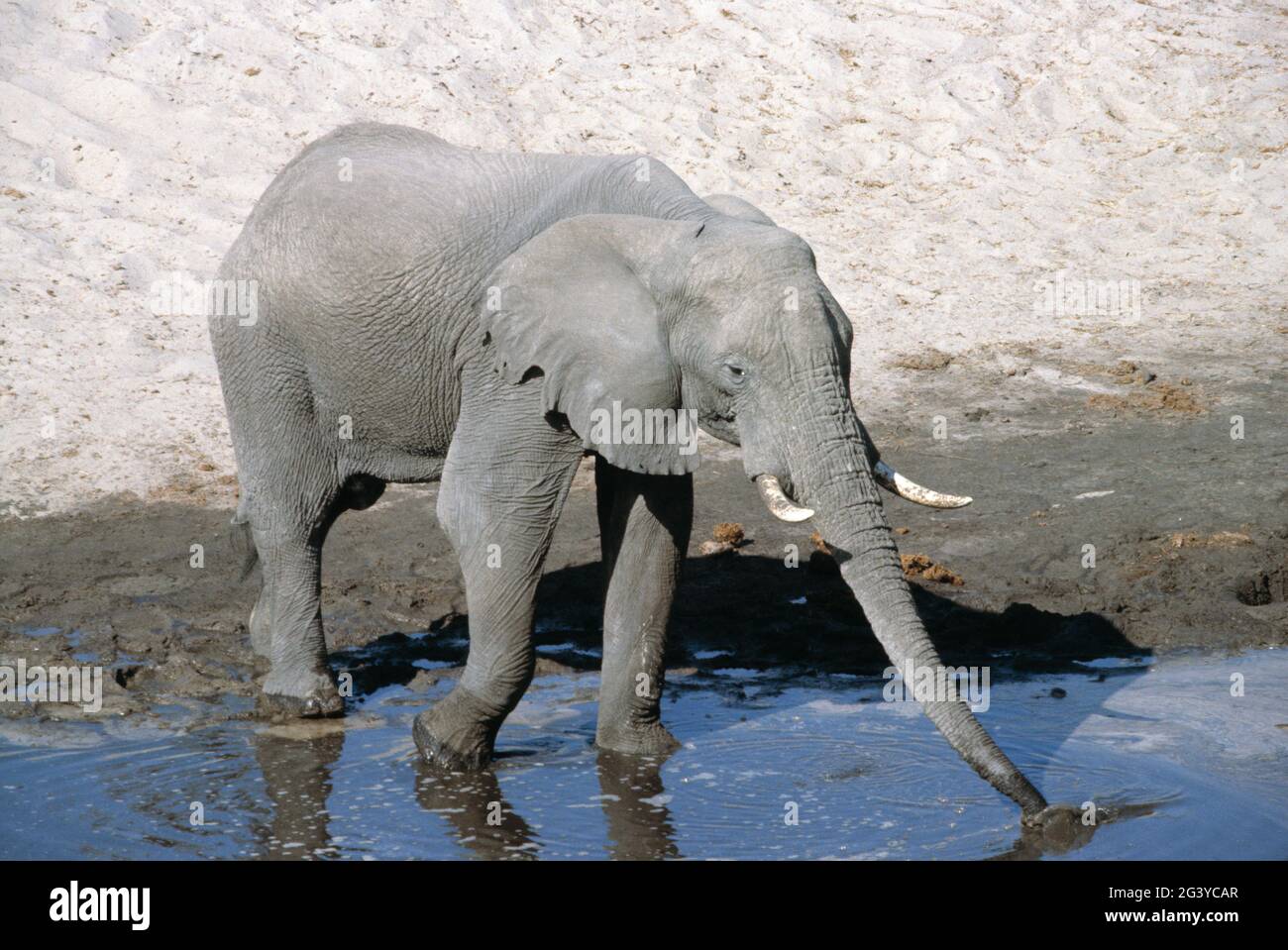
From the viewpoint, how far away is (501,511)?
263 inches

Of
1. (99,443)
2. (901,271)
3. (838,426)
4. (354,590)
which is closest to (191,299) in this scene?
(99,443)

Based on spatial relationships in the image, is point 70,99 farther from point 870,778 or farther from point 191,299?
point 870,778

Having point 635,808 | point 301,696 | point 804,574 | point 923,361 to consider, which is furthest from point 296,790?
point 923,361

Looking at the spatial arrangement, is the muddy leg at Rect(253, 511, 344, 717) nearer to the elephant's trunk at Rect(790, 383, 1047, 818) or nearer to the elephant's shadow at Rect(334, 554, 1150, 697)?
the elephant's shadow at Rect(334, 554, 1150, 697)

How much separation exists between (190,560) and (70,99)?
20.3ft

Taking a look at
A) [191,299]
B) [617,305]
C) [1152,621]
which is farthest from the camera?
[191,299]

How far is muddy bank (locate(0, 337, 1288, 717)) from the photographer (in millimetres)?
8773

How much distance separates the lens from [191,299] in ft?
42.2

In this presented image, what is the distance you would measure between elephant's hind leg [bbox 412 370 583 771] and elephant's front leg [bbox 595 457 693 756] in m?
0.41

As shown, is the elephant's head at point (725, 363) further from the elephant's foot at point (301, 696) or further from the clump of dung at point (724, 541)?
the clump of dung at point (724, 541)

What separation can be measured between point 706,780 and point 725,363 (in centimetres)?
200

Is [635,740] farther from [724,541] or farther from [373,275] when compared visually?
[724,541]

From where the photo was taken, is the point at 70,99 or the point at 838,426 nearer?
the point at 838,426
